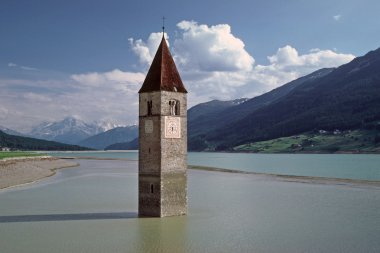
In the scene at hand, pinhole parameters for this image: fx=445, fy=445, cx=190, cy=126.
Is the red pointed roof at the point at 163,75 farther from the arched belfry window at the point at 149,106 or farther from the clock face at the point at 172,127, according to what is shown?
the clock face at the point at 172,127

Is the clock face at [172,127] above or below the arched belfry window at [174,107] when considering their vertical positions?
below

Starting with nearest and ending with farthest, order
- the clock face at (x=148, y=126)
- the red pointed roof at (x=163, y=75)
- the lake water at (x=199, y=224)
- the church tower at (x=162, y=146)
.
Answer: the lake water at (x=199, y=224), the church tower at (x=162, y=146), the clock face at (x=148, y=126), the red pointed roof at (x=163, y=75)

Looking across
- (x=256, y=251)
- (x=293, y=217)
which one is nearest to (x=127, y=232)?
(x=256, y=251)

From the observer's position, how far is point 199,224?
40.0 meters

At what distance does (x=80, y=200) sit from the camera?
57.9 meters

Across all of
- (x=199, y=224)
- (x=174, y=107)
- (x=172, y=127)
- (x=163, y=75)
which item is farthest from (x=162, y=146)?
(x=199, y=224)

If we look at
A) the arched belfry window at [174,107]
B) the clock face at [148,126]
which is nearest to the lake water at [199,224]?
the clock face at [148,126]

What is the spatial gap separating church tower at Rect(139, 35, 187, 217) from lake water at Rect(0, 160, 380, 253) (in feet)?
6.17

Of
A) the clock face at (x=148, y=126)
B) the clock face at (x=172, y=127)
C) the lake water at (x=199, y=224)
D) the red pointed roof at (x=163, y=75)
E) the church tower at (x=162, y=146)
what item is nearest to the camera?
the lake water at (x=199, y=224)

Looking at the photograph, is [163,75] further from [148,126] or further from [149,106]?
[148,126]

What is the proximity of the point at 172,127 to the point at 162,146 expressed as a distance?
2.26m

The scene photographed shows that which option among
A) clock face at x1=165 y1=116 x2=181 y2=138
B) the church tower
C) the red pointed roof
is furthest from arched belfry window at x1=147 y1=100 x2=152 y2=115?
clock face at x1=165 y1=116 x2=181 y2=138

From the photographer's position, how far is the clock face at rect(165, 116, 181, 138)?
140ft

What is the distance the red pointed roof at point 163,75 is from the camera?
142 feet
